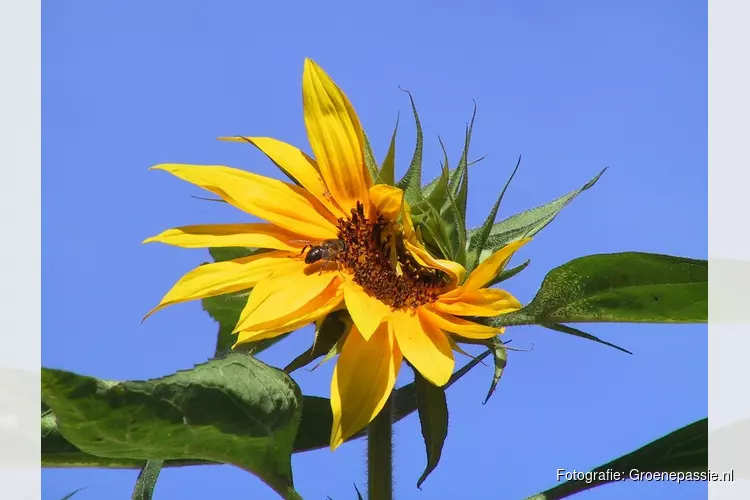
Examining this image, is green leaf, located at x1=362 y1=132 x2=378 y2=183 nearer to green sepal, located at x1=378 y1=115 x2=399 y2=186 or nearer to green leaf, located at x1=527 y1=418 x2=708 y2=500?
green sepal, located at x1=378 y1=115 x2=399 y2=186

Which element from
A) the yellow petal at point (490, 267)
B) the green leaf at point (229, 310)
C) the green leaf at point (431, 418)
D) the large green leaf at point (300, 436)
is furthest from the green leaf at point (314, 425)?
the yellow petal at point (490, 267)

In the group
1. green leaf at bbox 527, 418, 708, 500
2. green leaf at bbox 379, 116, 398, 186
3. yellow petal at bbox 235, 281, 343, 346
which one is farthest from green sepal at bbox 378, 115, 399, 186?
green leaf at bbox 527, 418, 708, 500

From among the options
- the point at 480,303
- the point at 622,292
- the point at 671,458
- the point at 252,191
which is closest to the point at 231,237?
the point at 252,191

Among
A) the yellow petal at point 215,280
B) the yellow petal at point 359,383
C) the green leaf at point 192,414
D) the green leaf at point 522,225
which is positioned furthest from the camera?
the green leaf at point 522,225

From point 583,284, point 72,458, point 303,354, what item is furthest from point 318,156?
point 72,458

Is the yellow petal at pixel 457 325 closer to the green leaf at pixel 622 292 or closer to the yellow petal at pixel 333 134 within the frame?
the green leaf at pixel 622 292

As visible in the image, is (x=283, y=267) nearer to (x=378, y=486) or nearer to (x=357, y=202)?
(x=357, y=202)
